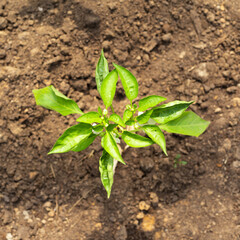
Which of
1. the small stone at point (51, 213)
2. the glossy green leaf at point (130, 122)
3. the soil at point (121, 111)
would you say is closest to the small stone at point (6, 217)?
the soil at point (121, 111)

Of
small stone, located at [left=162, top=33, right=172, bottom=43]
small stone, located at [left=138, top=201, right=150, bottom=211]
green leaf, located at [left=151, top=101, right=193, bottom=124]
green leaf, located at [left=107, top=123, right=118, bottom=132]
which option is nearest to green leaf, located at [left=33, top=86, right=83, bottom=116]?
green leaf, located at [left=107, top=123, right=118, bottom=132]

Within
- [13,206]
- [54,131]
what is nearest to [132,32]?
[54,131]

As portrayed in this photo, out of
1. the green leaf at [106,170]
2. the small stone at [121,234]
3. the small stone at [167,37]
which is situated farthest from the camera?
the small stone at [167,37]

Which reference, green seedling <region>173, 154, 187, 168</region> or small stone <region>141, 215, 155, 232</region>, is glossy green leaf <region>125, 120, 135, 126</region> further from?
small stone <region>141, 215, 155, 232</region>

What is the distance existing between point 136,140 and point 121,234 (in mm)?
1457

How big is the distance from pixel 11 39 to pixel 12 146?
1319 mm

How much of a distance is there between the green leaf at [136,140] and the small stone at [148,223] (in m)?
1.41

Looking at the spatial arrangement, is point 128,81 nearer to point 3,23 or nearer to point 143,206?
point 143,206

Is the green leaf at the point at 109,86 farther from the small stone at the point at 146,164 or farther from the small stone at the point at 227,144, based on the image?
the small stone at the point at 227,144

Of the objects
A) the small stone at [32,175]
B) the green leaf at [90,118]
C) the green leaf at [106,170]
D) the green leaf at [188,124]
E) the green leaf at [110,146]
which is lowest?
the small stone at [32,175]

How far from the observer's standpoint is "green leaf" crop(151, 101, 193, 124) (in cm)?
216

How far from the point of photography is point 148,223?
310 cm

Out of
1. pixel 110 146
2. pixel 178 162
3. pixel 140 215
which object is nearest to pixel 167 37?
pixel 178 162

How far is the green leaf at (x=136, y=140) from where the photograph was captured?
6.84ft
